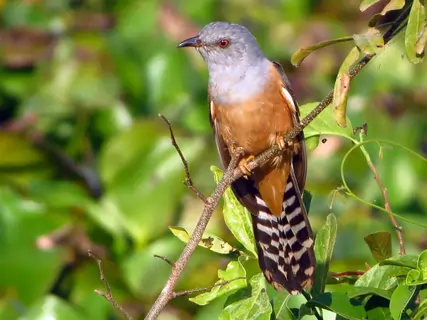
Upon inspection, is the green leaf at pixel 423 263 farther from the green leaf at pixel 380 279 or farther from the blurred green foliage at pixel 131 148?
the blurred green foliage at pixel 131 148

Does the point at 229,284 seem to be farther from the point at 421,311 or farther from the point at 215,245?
the point at 421,311

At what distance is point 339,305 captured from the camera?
2.50m

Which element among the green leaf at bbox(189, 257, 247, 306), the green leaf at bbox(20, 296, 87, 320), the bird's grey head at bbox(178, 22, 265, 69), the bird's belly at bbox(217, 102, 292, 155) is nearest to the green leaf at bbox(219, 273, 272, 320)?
the green leaf at bbox(189, 257, 247, 306)

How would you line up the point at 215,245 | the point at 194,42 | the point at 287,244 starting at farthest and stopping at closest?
the point at 194,42 < the point at 287,244 < the point at 215,245

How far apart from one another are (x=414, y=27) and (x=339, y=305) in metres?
0.71

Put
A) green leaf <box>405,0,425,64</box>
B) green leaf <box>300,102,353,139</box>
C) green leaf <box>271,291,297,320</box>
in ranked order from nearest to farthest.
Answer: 1. green leaf <box>405,0,425,64</box>
2. green leaf <box>271,291,297,320</box>
3. green leaf <box>300,102,353,139</box>

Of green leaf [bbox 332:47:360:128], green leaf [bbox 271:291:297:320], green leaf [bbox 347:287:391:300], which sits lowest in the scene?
green leaf [bbox 271:291:297:320]

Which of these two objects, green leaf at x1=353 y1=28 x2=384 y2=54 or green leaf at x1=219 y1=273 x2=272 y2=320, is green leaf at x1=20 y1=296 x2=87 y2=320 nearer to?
green leaf at x1=219 y1=273 x2=272 y2=320

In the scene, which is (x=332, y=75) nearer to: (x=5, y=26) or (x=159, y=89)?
(x=159, y=89)

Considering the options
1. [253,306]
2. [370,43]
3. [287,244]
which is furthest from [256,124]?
[370,43]

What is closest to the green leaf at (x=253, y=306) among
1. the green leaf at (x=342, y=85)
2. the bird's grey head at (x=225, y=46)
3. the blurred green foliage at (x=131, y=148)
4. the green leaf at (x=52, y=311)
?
the green leaf at (x=342, y=85)

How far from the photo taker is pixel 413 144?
6.76 meters

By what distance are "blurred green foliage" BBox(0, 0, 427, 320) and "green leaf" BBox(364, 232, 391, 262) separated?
157 cm

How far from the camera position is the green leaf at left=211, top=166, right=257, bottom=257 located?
9.80 ft
